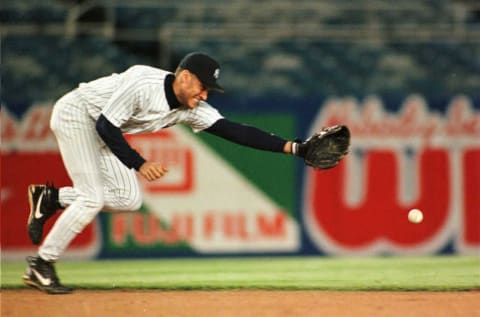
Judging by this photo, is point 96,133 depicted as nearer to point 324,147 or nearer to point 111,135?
point 111,135

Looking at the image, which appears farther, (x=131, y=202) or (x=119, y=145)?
(x=131, y=202)

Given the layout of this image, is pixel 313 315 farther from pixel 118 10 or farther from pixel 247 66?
pixel 118 10

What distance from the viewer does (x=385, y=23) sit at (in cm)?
1155

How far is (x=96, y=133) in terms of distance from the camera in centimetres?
596

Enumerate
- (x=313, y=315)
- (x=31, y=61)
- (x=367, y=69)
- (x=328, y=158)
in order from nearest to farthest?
(x=313, y=315), (x=328, y=158), (x=31, y=61), (x=367, y=69)

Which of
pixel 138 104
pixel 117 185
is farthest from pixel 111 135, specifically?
pixel 117 185

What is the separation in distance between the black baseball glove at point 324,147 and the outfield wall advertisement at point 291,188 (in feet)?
12.3

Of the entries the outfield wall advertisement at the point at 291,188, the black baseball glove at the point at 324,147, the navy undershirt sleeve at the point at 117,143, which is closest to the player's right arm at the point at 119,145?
the navy undershirt sleeve at the point at 117,143

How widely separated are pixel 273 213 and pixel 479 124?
2501 millimetres

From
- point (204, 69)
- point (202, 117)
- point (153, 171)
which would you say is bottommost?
point (153, 171)

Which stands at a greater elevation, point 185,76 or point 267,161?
point 185,76

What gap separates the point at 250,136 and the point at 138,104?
2.53 feet

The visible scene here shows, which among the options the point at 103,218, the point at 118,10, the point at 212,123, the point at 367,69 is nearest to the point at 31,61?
the point at 118,10

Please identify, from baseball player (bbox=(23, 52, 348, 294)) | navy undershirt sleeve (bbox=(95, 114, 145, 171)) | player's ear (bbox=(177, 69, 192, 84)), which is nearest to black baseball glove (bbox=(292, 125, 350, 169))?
baseball player (bbox=(23, 52, 348, 294))
